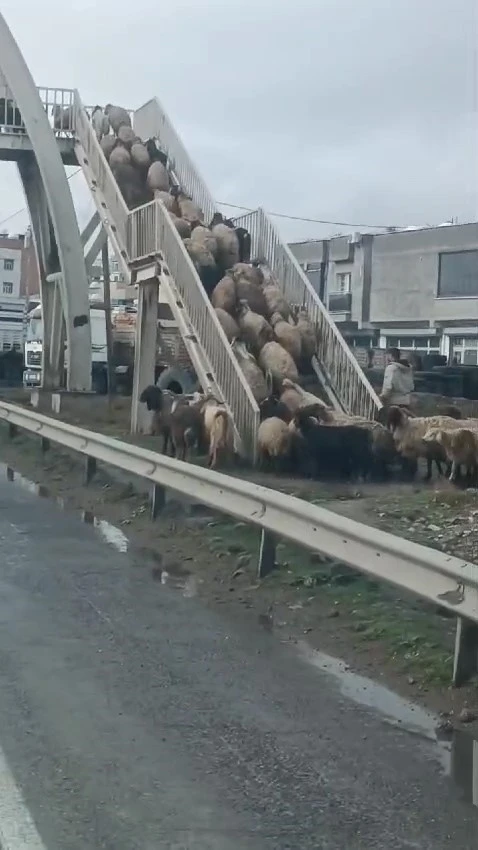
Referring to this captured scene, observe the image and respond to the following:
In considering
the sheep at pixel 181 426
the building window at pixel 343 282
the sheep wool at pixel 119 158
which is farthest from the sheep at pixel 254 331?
the building window at pixel 343 282

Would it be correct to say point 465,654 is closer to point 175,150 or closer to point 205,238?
point 205,238

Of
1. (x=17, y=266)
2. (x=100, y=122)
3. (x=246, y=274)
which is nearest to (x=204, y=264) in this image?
(x=246, y=274)

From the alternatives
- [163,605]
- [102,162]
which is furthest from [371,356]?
[163,605]

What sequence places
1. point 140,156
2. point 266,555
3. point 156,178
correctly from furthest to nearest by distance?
point 140,156 → point 156,178 → point 266,555

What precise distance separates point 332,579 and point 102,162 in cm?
1623

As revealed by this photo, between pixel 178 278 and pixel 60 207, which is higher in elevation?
pixel 60 207

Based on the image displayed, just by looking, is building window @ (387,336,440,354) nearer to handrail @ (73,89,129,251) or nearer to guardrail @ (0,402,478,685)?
handrail @ (73,89,129,251)

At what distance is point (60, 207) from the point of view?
86.2 ft

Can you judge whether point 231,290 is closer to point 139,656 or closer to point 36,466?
point 36,466

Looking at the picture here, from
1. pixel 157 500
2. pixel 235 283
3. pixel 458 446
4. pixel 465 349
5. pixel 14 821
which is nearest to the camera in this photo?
pixel 14 821

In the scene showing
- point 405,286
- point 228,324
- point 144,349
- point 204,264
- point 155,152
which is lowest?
point 144,349

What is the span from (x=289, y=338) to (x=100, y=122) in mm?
10152

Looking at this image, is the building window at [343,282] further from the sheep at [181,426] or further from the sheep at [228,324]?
the sheep at [181,426]

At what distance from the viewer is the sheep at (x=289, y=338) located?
19.0m
